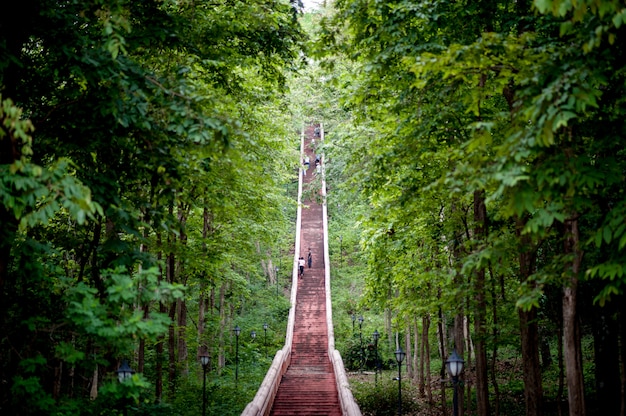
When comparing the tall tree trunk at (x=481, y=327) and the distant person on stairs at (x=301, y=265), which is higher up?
the distant person on stairs at (x=301, y=265)

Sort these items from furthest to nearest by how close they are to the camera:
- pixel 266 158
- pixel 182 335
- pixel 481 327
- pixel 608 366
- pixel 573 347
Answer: pixel 182 335 → pixel 266 158 → pixel 481 327 → pixel 608 366 → pixel 573 347

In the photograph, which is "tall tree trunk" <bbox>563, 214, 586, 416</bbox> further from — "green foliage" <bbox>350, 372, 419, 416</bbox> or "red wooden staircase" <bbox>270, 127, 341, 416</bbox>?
"green foliage" <bbox>350, 372, 419, 416</bbox>

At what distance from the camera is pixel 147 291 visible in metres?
5.92

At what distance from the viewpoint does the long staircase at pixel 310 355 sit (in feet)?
50.4

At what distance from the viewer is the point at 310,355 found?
22922 mm

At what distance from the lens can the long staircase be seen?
1537cm

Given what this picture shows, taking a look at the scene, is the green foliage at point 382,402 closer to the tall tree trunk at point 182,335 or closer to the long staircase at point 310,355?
the long staircase at point 310,355

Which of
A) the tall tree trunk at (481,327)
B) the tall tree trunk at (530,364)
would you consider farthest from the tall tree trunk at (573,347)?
the tall tree trunk at (481,327)

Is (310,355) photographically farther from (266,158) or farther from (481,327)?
(481,327)

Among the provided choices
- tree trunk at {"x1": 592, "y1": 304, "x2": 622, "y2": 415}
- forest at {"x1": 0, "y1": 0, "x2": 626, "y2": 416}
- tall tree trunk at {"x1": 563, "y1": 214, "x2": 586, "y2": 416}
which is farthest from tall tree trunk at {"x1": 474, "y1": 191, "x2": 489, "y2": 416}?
tall tree trunk at {"x1": 563, "y1": 214, "x2": 586, "y2": 416}

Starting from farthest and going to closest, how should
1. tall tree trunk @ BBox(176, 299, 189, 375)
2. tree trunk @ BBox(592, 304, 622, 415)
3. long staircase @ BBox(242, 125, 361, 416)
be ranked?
tall tree trunk @ BBox(176, 299, 189, 375) < long staircase @ BBox(242, 125, 361, 416) < tree trunk @ BBox(592, 304, 622, 415)

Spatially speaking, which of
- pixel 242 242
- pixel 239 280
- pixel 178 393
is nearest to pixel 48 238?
pixel 178 393

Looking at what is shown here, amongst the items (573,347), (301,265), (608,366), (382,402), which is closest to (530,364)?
(608,366)

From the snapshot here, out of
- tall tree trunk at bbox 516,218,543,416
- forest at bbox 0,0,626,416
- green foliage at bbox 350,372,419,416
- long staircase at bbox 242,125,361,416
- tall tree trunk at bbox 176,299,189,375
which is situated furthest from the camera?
green foliage at bbox 350,372,419,416
